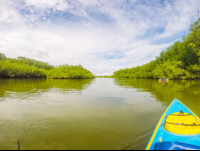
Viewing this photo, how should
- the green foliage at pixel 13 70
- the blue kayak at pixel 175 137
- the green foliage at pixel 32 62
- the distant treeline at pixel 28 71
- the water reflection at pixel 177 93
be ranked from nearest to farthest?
the blue kayak at pixel 175 137 → the water reflection at pixel 177 93 → the green foliage at pixel 13 70 → the distant treeline at pixel 28 71 → the green foliage at pixel 32 62

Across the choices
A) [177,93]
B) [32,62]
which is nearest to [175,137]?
[177,93]

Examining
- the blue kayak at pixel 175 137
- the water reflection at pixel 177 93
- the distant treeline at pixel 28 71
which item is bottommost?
the water reflection at pixel 177 93

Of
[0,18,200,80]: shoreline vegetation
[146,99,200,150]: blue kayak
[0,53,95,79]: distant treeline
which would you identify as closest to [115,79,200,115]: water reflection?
[146,99,200,150]: blue kayak

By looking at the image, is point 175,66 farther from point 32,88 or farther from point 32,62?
point 32,62

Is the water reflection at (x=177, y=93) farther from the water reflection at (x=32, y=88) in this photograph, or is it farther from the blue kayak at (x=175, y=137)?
the water reflection at (x=32, y=88)

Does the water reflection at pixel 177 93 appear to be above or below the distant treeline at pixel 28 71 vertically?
below

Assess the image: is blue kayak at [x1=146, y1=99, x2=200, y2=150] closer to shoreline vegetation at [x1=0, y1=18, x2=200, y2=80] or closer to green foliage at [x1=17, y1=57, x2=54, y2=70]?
shoreline vegetation at [x1=0, y1=18, x2=200, y2=80]

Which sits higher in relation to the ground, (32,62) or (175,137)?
(32,62)

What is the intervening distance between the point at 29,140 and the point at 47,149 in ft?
3.70

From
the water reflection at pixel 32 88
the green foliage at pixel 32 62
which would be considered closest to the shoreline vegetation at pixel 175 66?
the water reflection at pixel 32 88

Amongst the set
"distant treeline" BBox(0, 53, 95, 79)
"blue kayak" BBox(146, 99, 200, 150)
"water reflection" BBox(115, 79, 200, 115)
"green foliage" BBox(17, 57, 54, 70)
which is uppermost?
"green foliage" BBox(17, 57, 54, 70)

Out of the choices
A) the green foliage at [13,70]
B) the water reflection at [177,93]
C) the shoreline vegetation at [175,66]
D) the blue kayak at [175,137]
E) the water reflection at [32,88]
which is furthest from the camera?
the green foliage at [13,70]

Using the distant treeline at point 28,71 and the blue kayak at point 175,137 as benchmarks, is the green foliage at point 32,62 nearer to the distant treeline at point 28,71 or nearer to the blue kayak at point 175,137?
the distant treeline at point 28,71

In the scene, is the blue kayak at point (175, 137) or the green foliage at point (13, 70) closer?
the blue kayak at point (175, 137)
